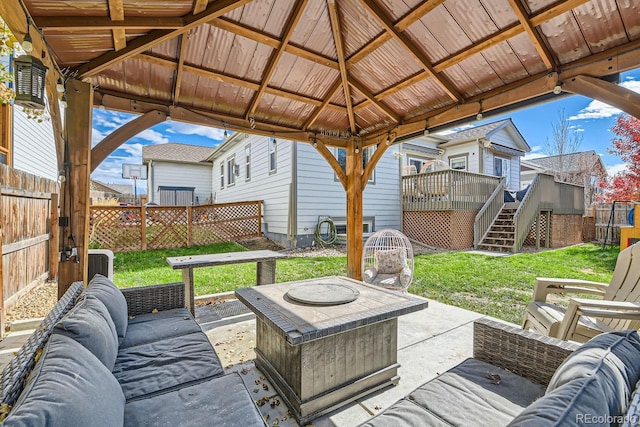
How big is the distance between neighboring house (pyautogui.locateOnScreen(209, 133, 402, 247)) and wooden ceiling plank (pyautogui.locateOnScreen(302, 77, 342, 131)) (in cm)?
317

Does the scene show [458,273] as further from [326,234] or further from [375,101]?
[326,234]

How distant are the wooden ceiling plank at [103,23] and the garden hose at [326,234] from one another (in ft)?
24.1

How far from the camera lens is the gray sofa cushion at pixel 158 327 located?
2.33 m

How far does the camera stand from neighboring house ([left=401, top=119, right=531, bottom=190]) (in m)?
12.7

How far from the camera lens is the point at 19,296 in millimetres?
4168

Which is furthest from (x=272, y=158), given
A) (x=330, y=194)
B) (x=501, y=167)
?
(x=501, y=167)

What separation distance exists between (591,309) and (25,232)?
22.2ft

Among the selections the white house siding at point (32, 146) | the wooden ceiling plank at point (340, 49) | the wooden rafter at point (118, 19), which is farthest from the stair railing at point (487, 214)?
the white house siding at point (32, 146)

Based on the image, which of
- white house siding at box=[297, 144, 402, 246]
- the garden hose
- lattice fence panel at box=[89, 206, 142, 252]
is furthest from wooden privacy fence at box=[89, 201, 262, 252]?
the garden hose

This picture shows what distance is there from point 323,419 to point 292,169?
7713 mm

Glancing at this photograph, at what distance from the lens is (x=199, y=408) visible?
1499mm

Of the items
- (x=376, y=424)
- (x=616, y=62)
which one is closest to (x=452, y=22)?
(x=616, y=62)

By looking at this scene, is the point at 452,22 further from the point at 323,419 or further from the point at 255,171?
the point at 255,171

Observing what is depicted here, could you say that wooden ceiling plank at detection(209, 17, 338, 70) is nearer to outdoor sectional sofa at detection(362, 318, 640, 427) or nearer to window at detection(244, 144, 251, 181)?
outdoor sectional sofa at detection(362, 318, 640, 427)
